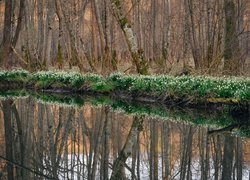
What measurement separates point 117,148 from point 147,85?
7.82 meters

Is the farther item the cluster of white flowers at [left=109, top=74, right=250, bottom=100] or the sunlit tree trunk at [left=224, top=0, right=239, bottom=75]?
the sunlit tree trunk at [left=224, top=0, right=239, bottom=75]

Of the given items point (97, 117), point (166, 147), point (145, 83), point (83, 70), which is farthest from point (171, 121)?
point (83, 70)

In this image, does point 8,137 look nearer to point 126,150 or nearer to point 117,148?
point 117,148

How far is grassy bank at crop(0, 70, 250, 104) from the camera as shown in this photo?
12.6 metres

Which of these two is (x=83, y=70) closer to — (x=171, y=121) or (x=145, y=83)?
(x=145, y=83)

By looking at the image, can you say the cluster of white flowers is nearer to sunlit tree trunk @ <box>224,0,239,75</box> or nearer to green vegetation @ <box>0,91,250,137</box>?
green vegetation @ <box>0,91,250,137</box>

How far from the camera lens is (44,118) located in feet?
37.7

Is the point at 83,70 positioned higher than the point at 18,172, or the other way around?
the point at 83,70

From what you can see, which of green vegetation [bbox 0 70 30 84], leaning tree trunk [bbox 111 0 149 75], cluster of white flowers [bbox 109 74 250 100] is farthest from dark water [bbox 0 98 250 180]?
green vegetation [bbox 0 70 30 84]

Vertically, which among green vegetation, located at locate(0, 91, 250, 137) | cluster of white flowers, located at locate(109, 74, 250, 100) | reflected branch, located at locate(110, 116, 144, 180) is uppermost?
cluster of white flowers, located at locate(109, 74, 250, 100)

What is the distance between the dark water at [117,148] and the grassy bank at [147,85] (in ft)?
6.70

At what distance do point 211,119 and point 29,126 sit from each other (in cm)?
407

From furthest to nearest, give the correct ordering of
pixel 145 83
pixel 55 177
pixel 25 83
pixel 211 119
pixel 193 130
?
pixel 25 83 < pixel 145 83 < pixel 211 119 < pixel 193 130 < pixel 55 177

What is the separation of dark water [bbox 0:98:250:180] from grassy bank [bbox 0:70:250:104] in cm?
204
